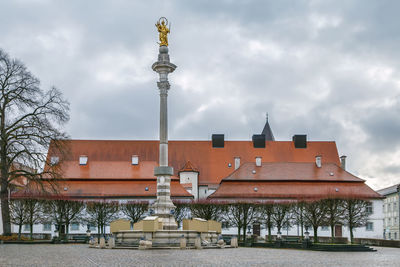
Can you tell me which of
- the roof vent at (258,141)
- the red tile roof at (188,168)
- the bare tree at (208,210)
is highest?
the roof vent at (258,141)

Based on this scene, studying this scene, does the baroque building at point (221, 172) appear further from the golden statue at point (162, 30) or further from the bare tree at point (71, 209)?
the golden statue at point (162, 30)

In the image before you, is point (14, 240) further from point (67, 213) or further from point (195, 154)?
point (195, 154)

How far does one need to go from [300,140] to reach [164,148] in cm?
4938

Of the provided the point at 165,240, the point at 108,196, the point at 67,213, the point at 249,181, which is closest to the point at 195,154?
the point at 249,181

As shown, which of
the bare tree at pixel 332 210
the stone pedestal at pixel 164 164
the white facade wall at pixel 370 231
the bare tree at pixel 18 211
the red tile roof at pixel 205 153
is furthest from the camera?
the red tile roof at pixel 205 153

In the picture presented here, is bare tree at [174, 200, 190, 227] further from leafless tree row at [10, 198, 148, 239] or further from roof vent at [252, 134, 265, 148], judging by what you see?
roof vent at [252, 134, 265, 148]

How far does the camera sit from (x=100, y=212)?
60.2 m

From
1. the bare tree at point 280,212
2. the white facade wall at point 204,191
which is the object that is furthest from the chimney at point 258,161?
the bare tree at point 280,212

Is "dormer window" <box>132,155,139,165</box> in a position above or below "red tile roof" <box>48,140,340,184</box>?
below

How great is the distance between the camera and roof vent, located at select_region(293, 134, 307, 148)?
3346 inches

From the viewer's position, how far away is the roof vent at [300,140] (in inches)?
3346

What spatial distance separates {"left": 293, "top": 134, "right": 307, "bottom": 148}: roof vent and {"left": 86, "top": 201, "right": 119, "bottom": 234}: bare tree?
34.6m

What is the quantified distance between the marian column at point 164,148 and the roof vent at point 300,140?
4751cm

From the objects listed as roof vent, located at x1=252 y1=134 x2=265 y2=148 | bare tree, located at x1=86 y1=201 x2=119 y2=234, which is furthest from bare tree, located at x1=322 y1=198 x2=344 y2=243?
roof vent, located at x1=252 y1=134 x2=265 y2=148
